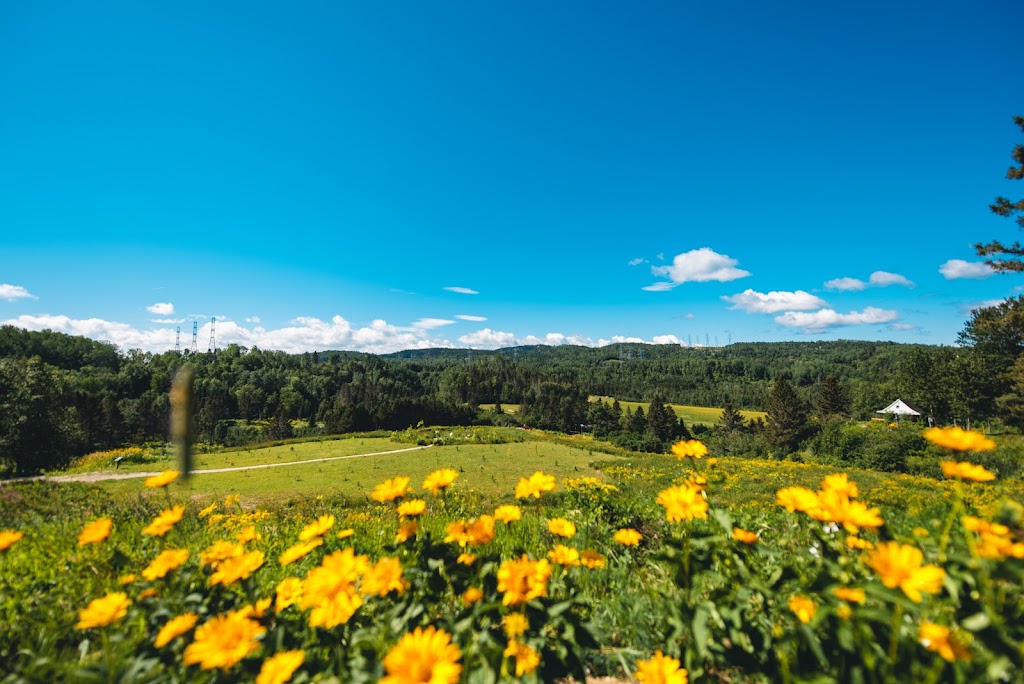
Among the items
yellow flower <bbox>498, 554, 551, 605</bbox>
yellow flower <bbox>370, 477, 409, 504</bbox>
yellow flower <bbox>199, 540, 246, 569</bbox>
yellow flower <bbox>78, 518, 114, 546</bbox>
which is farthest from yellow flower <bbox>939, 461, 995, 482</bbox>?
yellow flower <bbox>78, 518, 114, 546</bbox>

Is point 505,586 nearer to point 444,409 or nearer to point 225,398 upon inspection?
point 444,409

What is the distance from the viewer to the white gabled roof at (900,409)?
53.1 metres

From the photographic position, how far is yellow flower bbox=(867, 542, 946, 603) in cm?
118

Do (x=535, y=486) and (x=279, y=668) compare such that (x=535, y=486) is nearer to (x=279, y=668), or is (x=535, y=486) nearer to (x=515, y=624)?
(x=515, y=624)

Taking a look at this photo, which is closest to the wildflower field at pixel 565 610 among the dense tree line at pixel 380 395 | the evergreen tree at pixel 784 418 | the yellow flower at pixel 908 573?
the yellow flower at pixel 908 573

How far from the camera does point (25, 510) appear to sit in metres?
5.96

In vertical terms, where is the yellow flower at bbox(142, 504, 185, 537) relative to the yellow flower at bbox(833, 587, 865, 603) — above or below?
above

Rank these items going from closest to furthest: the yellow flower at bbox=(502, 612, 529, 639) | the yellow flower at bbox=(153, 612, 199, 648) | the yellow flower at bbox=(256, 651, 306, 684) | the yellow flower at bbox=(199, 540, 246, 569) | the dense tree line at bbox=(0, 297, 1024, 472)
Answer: the yellow flower at bbox=(256, 651, 306, 684) < the yellow flower at bbox=(153, 612, 199, 648) < the yellow flower at bbox=(502, 612, 529, 639) < the yellow flower at bbox=(199, 540, 246, 569) < the dense tree line at bbox=(0, 297, 1024, 472)

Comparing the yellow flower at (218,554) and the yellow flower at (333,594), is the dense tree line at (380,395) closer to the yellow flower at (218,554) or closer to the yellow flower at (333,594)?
the yellow flower at (218,554)

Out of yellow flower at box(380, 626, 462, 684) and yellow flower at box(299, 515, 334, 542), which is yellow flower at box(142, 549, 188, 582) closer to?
yellow flower at box(299, 515, 334, 542)

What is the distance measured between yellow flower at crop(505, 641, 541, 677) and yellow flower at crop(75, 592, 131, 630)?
149 centimetres

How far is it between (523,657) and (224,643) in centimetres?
104

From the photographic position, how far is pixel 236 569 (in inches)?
68.0

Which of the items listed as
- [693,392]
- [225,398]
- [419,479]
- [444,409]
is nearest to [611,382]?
[693,392]
